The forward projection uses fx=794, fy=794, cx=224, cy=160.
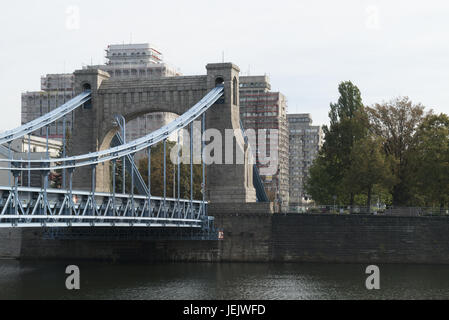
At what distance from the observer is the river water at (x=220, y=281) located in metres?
50.4

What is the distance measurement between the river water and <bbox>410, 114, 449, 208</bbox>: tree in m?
11.3

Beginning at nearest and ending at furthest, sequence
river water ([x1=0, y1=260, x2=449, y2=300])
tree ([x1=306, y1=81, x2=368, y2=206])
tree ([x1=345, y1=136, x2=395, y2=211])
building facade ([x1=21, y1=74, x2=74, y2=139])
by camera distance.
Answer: river water ([x1=0, y1=260, x2=449, y2=300]) < tree ([x1=345, y1=136, x2=395, y2=211]) < tree ([x1=306, y1=81, x2=368, y2=206]) < building facade ([x1=21, y1=74, x2=74, y2=139])

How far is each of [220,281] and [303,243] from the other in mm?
14083

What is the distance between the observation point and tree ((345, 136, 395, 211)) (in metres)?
75.8

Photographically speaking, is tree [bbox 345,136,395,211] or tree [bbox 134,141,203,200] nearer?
tree [bbox 345,136,395,211]

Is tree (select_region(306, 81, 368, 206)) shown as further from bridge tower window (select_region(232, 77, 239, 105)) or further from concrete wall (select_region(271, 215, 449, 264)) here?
bridge tower window (select_region(232, 77, 239, 105))

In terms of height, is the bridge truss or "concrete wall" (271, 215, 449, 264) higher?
the bridge truss

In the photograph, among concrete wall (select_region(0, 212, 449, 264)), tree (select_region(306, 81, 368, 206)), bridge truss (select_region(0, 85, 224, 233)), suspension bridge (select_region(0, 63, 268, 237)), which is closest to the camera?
Answer: bridge truss (select_region(0, 85, 224, 233))

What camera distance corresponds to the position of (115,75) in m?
164

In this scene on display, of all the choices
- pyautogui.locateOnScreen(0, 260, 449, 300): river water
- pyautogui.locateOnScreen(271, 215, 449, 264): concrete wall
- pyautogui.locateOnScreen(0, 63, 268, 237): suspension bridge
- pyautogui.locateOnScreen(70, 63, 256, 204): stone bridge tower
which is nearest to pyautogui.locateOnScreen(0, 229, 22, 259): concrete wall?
pyautogui.locateOnScreen(0, 260, 449, 300): river water
